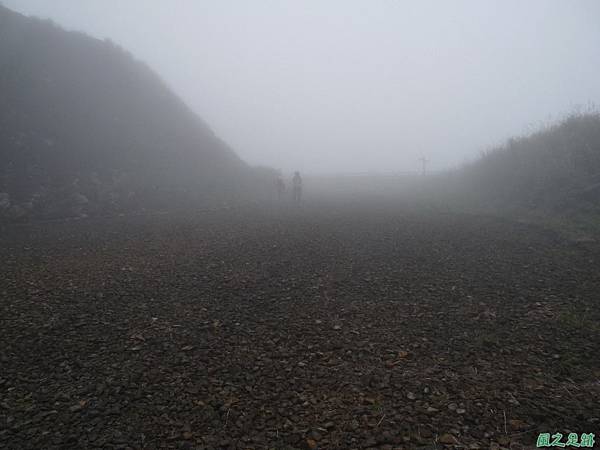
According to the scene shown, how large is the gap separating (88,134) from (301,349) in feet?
120

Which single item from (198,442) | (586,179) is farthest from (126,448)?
(586,179)

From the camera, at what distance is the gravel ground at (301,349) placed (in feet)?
15.1

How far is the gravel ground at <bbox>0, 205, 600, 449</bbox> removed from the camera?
459 centimetres

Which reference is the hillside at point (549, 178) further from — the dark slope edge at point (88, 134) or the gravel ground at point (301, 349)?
the dark slope edge at point (88, 134)

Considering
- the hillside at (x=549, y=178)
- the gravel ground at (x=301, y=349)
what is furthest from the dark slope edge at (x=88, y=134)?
the hillside at (x=549, y=178)

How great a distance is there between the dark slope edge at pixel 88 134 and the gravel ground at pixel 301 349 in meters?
16.0

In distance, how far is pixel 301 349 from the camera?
6637mm

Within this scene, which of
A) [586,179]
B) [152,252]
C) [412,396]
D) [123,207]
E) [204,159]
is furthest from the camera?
[204,159]

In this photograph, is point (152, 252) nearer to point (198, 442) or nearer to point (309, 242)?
point (309, 242)

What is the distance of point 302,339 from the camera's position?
7004mm

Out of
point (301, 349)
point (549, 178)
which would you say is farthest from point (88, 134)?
point (549, 178)

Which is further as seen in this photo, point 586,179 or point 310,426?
point 586,179

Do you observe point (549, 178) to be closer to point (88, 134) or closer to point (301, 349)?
point (301, 349)

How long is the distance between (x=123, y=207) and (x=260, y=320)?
2439cm
